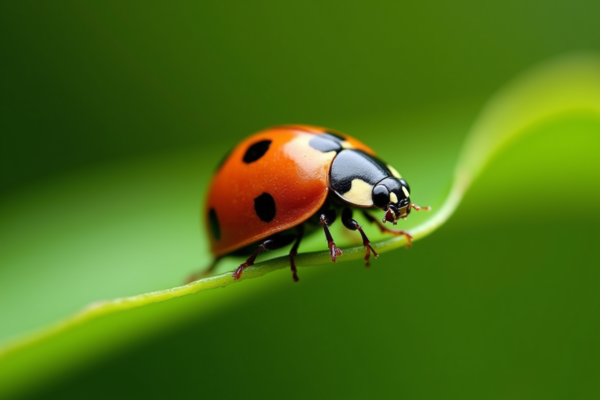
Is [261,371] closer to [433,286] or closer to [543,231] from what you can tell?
[433,286]

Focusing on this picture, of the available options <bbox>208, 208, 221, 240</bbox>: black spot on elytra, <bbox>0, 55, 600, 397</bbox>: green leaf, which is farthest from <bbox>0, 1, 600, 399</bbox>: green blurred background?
<bbox>208, 208, 221, 240</bbox>: black spot on elytra

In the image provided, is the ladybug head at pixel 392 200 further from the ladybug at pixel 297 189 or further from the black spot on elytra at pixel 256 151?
the black spot on elytra at pixel 256 151

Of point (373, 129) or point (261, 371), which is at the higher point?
point (373, 129)

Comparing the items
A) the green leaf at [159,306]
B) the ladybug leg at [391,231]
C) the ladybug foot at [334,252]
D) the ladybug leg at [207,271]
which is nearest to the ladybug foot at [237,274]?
the green leaf at [159,306]

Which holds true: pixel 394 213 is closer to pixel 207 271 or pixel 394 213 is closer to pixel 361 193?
pixel 361 193

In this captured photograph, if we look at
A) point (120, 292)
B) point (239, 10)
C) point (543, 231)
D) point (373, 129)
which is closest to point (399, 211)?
point (543, 231)

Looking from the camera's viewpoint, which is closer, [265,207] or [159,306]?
[159,306]

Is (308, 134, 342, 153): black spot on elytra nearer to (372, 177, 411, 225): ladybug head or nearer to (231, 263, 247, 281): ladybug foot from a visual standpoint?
(372, 177, 411, 225): ladybug head

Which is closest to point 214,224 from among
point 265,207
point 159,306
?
point 265,207
